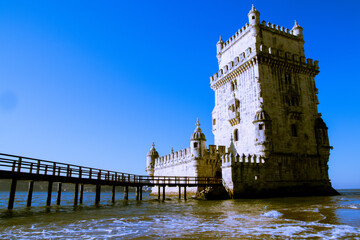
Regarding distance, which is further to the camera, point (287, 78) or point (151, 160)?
point (151, 160)

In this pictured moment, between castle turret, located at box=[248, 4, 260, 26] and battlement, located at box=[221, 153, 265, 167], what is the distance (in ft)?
52.8

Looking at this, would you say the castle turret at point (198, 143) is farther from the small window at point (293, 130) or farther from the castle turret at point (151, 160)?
the castle turret at point (151, 160)

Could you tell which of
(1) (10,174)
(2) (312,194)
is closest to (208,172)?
(2) (312,194)

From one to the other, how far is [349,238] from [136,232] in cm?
731

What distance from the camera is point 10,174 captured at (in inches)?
648

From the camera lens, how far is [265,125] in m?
29.7

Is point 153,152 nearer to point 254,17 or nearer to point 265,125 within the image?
point 265,125

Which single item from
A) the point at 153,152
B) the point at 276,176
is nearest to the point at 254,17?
the point at 276,176

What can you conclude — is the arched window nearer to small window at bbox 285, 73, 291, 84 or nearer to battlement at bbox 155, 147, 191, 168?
battlement at bbox 155, 147, 191, 168

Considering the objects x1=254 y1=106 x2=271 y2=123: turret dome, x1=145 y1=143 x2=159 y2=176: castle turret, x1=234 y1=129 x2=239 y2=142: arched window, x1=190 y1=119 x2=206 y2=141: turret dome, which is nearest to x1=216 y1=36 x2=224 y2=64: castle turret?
x1=234 y1=129 x2=239 y2=142: arched window

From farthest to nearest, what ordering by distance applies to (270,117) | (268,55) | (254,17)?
(254,17)
(268,55)
(270,117)

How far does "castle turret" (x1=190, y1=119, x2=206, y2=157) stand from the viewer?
110ft

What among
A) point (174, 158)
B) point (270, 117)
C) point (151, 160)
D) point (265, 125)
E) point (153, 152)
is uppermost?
point (270, 117)

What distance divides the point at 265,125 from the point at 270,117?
1.77 meters
